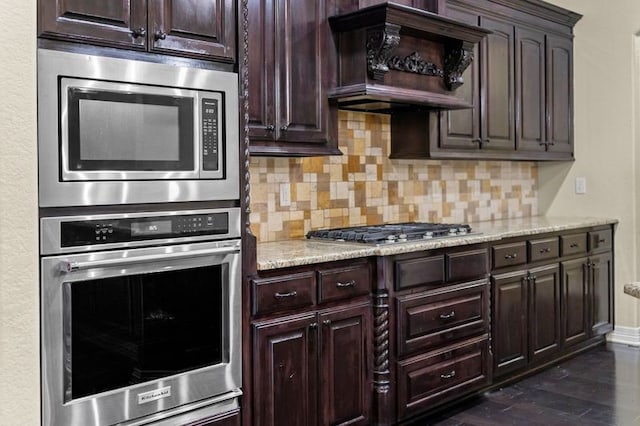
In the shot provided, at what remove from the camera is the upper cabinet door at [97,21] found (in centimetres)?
192

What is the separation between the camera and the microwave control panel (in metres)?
2.28

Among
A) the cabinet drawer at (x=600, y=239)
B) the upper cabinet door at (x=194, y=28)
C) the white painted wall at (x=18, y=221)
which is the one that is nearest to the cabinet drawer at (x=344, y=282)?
the upper cabinet door at (x=194, y=28)

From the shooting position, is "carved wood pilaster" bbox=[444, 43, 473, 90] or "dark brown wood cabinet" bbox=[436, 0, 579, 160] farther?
"dark brown wood cabinet" bbox=[436, 0, 579, 160]

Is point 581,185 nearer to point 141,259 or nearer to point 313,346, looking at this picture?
point 313,346

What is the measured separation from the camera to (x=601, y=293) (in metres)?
4.73

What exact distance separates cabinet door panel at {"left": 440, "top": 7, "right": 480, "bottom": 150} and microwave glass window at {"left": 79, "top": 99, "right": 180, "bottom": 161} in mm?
2149

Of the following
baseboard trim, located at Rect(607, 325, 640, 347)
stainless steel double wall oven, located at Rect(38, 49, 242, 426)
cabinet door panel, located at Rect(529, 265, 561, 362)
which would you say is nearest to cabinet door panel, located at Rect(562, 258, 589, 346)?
cabinet door panel, located at Rect(529, 265, 561, 362)

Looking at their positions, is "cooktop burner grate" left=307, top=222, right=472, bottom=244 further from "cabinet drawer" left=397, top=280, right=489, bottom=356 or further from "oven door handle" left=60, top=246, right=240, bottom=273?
"oven door handle" left=60, top=246, right=240, bottom=273

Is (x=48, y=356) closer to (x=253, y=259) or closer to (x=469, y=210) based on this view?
(x=253, y=259)

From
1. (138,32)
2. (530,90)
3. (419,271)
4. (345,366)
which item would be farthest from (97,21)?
(530,90)

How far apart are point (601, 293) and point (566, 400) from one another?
1.43 metres

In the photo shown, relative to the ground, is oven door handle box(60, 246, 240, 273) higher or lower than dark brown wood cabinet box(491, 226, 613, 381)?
higher

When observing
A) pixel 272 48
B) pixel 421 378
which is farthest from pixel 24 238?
pixel 421 378

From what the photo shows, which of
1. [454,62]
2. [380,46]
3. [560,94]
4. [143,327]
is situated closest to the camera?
[143,327]
